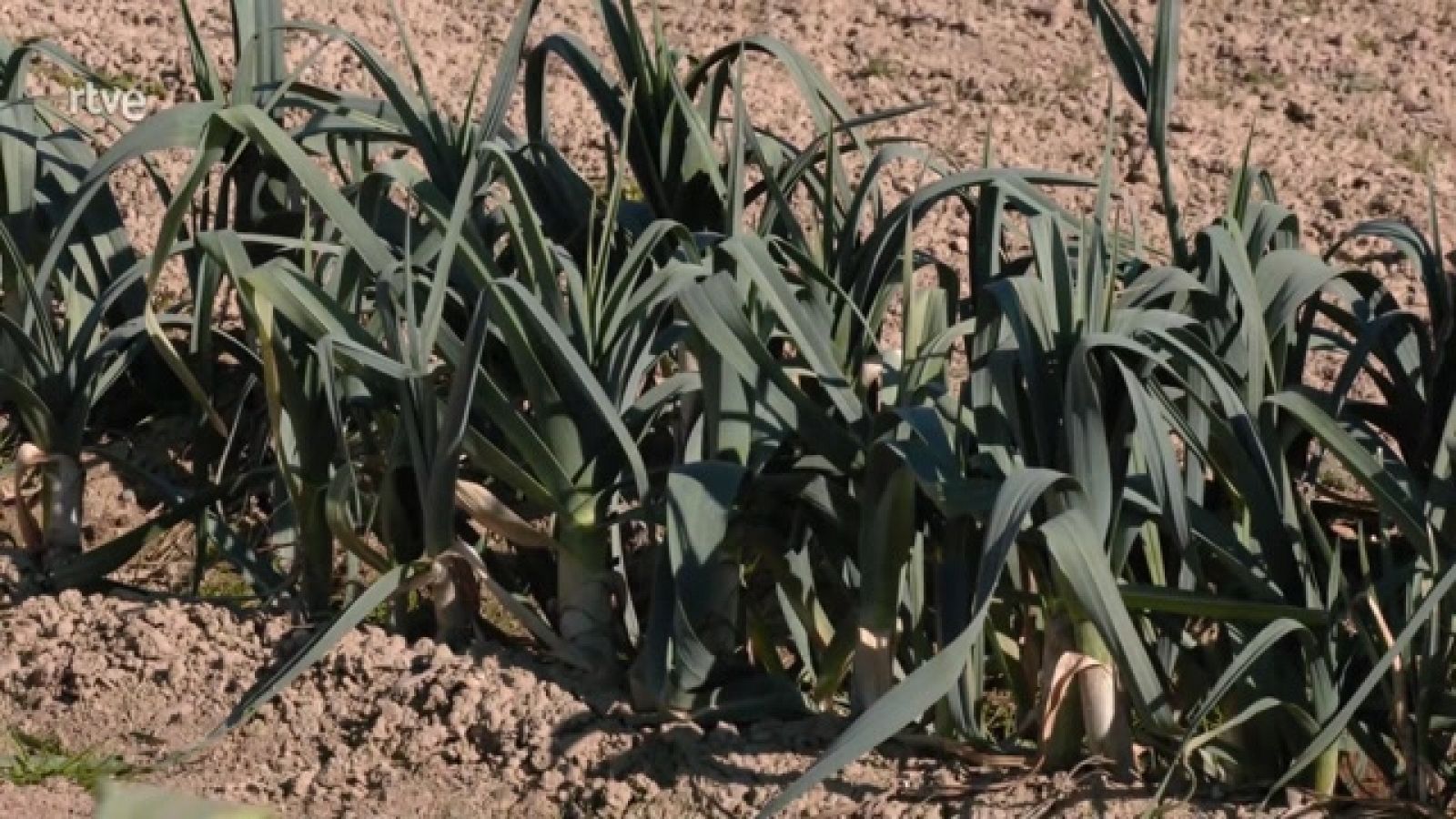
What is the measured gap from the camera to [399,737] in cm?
275

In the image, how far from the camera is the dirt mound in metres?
2.61

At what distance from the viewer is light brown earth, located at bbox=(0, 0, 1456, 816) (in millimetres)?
2662

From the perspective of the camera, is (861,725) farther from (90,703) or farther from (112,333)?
(112,333)

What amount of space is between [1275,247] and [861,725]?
1.06 metres

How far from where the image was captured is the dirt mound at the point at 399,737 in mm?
2605

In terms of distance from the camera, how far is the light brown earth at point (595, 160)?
8.73 ft

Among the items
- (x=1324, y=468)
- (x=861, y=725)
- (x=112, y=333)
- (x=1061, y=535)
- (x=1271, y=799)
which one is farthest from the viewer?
(x=1324, y=468)

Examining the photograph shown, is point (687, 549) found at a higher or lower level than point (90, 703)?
higher

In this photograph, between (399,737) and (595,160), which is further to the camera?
(595,160)

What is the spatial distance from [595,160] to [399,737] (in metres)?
1.79

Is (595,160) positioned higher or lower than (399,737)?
higher

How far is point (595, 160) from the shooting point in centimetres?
434

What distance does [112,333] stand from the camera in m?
3.10

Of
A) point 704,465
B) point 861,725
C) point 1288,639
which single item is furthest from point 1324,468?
point 861,725
